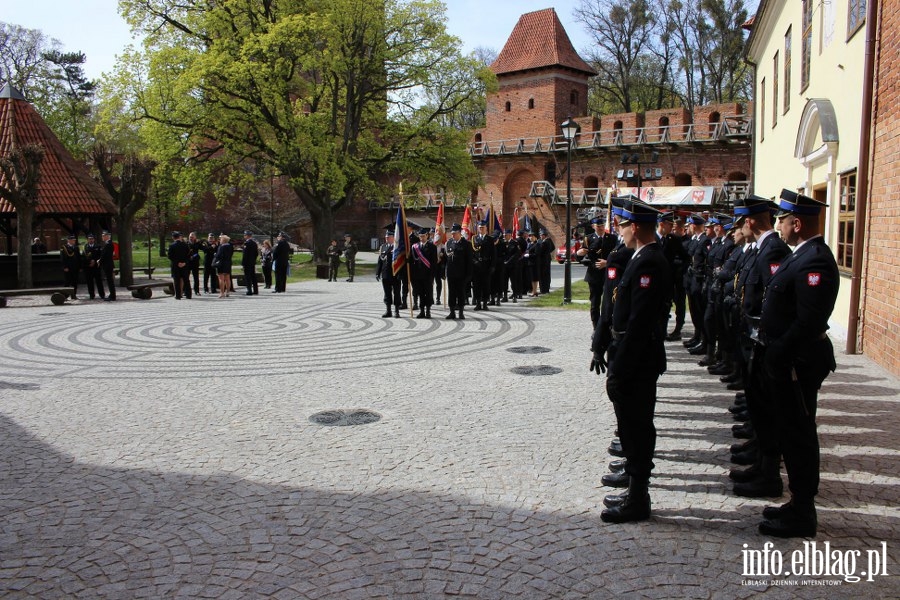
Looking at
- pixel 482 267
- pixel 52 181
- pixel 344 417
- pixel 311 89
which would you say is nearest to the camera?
pixel 344 417

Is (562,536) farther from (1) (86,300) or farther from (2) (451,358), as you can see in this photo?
(1) (86,300)

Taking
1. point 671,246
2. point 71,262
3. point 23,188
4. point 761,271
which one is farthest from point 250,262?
point 761,271

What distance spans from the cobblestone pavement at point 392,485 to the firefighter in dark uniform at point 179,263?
31.9ft

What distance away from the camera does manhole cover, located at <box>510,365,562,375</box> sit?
898 centimetres

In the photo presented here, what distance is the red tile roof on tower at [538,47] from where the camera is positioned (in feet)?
173

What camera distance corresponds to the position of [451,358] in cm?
1016

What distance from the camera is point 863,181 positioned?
9664 millimetres

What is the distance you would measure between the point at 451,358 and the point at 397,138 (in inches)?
1012

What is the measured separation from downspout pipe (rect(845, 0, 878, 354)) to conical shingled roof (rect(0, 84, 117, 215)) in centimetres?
2258

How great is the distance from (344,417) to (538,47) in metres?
51.7

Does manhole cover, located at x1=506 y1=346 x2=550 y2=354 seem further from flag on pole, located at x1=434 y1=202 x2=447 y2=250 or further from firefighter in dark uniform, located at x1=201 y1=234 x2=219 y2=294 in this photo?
firefighter in dark uniform, located at x1=201 y1=234 x2=219 y2=294

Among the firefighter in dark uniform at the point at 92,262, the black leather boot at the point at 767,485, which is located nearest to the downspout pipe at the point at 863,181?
the black leather boot at the point at 767,485

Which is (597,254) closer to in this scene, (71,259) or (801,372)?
(801,372)

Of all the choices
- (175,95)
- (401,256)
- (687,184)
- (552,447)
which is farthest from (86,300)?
(687,184)
